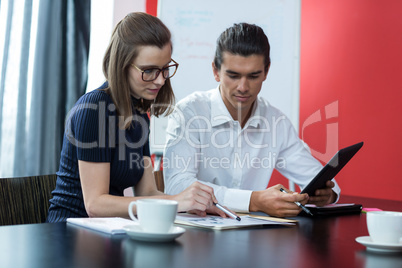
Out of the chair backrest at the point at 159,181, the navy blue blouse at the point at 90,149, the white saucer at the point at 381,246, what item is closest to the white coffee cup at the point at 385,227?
the white saucer at the point at 381,246

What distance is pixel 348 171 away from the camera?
343 centimetres

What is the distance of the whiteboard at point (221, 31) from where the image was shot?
10.9ft

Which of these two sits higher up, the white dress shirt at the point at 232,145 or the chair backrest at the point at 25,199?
the white dress shirt at the point at 232,145

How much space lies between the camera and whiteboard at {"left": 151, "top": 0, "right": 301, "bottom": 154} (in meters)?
3.33

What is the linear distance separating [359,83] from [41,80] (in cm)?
211

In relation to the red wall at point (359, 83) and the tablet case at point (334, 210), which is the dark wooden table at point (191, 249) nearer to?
the tablet case at point (334, 210)

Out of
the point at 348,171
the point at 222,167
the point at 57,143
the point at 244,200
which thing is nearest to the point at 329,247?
the point at 244,200

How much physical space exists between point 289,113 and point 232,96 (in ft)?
4.34

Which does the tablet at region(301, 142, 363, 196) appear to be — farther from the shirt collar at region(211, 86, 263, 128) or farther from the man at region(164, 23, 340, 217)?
the shirt collar at region(211, 86, 263, 128)

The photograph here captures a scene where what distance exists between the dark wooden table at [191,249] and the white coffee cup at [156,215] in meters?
0.03

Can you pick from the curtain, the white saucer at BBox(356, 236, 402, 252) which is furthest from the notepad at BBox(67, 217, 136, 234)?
the curtain

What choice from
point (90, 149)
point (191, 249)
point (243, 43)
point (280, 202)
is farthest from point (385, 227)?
point (243, 43)

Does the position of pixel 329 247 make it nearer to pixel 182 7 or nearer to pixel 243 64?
pixel 243 64

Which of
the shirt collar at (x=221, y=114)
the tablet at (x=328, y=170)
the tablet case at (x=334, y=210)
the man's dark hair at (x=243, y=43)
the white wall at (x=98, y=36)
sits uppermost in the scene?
the white wall at (x=98, y=36)
